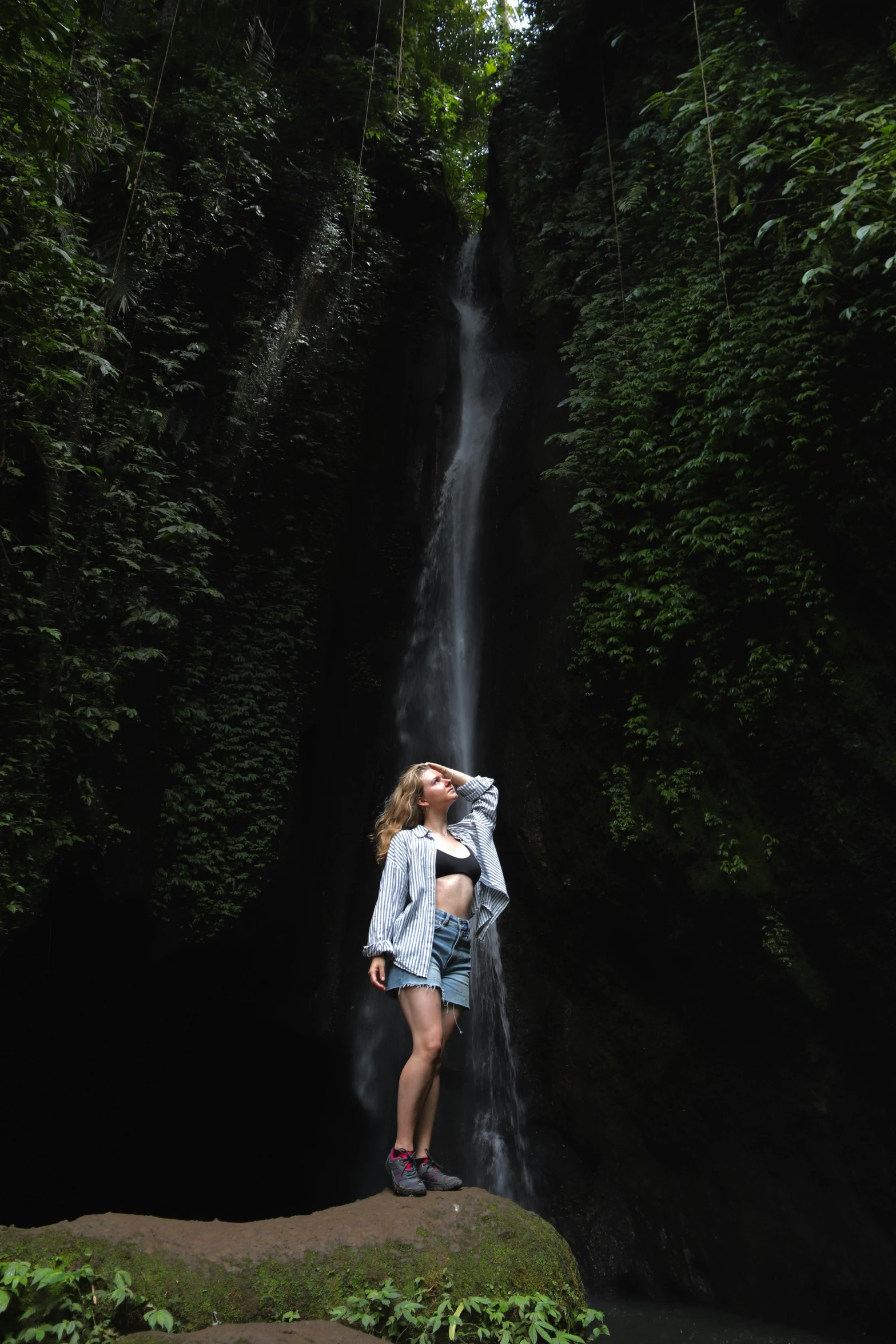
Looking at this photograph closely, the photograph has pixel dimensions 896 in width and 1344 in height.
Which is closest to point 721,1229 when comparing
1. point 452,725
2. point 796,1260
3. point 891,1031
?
point 796,1260

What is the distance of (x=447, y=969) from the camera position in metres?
3.96

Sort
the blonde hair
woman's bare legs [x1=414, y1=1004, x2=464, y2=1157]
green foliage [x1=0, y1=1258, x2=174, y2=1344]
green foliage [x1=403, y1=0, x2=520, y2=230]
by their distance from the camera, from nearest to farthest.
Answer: green foliage [x1=0, y1=1258, x2=174, y2=1344]
woman's bare legs [x1=414, y1=1004, x2=464, y2=1157]
the blonde hair
green foliage [x1=403, y1=0, x2=520, y2=230]

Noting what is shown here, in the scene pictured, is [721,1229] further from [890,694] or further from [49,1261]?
[49,1261]

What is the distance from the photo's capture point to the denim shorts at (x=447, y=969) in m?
3.83

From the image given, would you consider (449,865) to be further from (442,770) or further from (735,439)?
(735,439)

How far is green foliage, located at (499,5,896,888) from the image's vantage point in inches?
250

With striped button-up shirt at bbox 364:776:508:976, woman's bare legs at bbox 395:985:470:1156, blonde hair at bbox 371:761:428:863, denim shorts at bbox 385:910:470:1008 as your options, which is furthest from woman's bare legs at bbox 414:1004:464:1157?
blonde hair at bbox 371:761:428:863

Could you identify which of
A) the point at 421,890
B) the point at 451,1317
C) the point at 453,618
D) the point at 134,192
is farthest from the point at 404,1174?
the point at 134,192

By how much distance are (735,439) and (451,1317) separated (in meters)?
6.37

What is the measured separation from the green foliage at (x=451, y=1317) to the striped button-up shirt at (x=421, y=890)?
1187 millimetres

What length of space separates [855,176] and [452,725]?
249 inches

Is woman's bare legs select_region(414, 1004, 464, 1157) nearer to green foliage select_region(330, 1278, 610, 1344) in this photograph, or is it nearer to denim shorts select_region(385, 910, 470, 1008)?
denim shorts select_region(385, 910, 470, 1008)

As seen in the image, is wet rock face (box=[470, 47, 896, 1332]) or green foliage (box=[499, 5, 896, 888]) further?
green foliage (box=[499, 5, 896, 888])

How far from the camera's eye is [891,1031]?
605 centimetres
